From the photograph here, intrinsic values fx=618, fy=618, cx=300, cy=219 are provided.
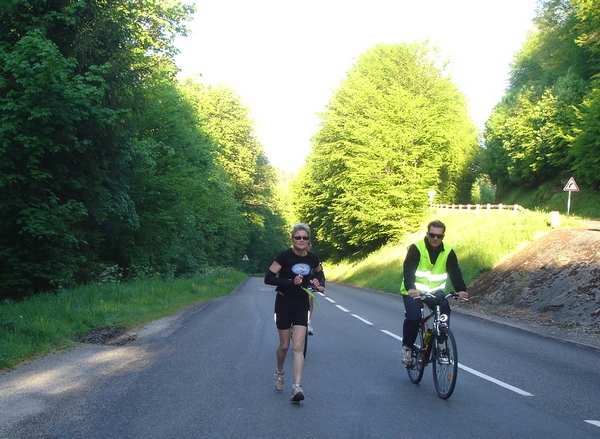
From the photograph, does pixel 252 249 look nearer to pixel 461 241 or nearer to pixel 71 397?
pixel 461 241

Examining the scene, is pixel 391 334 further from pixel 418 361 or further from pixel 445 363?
pixel 445 363

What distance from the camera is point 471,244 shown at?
29125 millimetres

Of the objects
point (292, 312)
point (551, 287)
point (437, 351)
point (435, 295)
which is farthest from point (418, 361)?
point (551, 287)

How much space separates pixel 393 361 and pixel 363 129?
116ft

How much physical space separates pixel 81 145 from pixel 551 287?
13.5 m

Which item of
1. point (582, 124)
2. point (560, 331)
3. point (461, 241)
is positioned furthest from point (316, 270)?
point (582, 124)

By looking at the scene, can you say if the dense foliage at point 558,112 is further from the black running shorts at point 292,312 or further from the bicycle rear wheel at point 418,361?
the black running shorts at point 292,312

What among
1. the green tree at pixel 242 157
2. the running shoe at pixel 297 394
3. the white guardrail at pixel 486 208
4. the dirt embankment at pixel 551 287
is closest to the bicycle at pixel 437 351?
the running shoe at pixel 297 394

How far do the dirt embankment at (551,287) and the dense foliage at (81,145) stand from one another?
12.0 m

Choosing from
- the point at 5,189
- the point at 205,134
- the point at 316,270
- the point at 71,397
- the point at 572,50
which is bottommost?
the point at 71,397

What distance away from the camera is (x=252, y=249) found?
76.9 meters

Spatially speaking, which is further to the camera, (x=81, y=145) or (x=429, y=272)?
(x=81, y=145)

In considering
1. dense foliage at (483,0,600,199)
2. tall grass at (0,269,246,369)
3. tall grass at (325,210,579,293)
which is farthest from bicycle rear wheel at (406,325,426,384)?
dense foliage at (483,0,600,199)

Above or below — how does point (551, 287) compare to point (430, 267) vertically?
below
